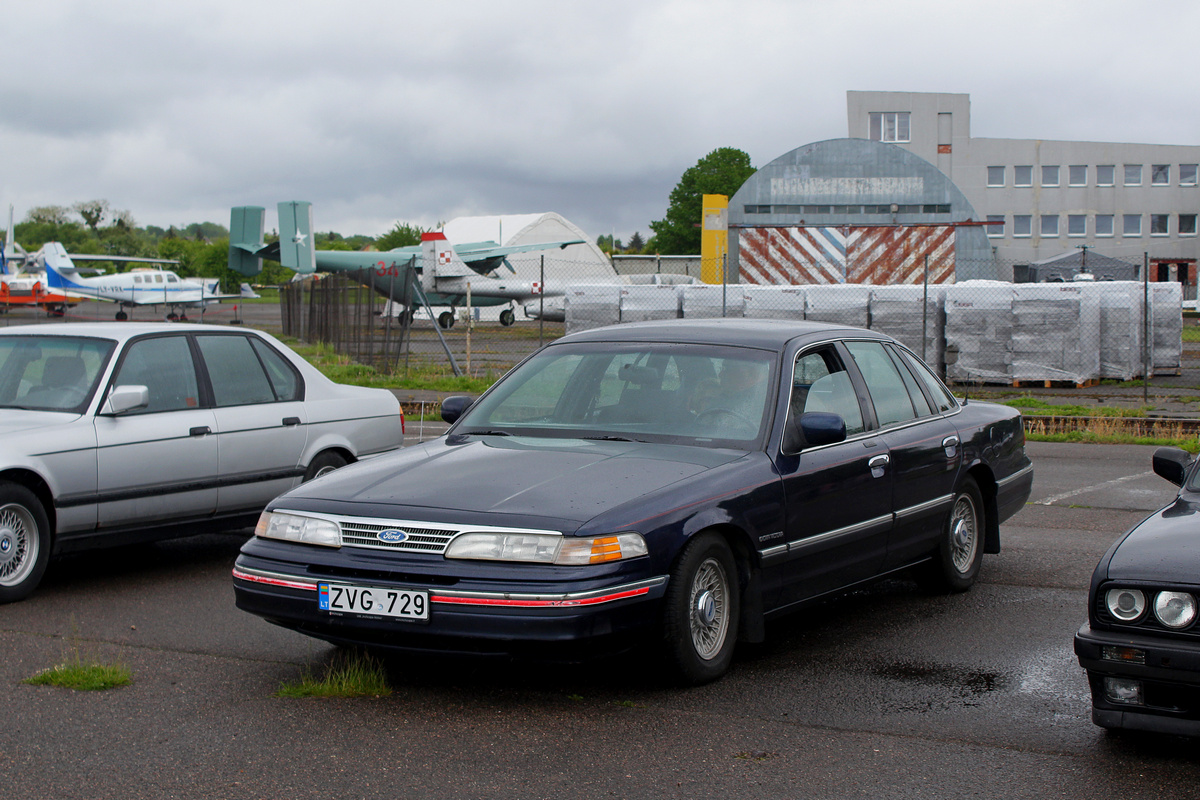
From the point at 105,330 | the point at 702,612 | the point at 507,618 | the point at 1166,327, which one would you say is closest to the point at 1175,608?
the point at 702,612

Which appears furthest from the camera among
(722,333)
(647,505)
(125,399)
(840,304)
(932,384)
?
(840,304)

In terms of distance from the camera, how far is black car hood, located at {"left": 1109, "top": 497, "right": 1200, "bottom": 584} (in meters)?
3.87

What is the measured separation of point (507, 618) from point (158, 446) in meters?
3.54

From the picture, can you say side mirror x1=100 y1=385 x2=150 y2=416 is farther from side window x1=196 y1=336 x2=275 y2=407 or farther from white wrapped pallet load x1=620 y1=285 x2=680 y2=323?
white wrapped pallet load x1=620 y1=285 x2=680 y2=323

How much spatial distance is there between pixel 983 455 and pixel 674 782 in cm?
369

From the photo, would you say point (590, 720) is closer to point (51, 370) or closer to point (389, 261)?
point (51, 370)

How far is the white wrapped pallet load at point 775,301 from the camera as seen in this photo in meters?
23.2

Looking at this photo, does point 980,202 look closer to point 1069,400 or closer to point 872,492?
point 1069,400

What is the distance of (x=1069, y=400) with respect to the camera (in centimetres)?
1998

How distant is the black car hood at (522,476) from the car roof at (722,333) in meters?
0.80

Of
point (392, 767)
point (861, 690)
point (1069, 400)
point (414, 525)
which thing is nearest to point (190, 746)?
point (392, 767)

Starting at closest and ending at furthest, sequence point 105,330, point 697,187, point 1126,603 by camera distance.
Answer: point 1126,603
point 105,330
point 697,187

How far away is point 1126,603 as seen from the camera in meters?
3.93

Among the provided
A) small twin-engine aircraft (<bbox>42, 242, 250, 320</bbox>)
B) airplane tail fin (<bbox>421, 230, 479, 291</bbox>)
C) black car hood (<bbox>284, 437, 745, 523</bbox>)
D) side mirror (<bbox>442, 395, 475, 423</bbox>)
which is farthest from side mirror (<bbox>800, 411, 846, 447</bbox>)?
small twin-engine aircraft (<bbox>42, 242, 250, 320</bbox>)
